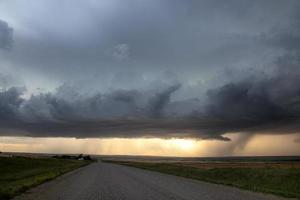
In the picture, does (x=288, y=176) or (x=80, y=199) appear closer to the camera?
(x=80, y=199)

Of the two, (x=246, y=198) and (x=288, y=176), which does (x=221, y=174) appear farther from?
(x=246, y=198)

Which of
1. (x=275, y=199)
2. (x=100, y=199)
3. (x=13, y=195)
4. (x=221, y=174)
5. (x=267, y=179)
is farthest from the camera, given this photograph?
(x=221, y=174)

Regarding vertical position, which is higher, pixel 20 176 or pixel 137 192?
pixel 20 176

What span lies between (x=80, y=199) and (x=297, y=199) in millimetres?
11816

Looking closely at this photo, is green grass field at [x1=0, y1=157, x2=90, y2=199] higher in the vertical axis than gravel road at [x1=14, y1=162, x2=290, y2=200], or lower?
higher

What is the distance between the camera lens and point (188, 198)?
73.3 feet

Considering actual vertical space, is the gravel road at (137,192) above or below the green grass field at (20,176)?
below

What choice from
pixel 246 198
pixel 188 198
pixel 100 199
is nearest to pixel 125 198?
pixel 100 199

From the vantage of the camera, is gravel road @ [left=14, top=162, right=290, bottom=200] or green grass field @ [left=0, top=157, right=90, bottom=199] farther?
green grass field @ [left=0, top=157, right=90, bottom=199]

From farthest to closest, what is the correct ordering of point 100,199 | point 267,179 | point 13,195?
point 267,179 → point 13,195 → point 100,199

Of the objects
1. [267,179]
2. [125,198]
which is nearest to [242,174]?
[267,179]

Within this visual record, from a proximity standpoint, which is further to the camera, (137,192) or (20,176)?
(20,176)

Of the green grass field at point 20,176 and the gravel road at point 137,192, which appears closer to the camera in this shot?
the gravel road at point 137,192

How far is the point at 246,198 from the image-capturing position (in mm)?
23297
